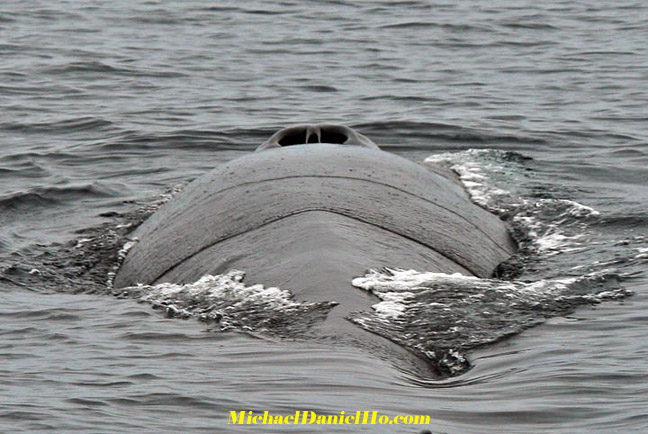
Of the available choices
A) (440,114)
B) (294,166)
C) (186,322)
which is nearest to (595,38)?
(440,114)

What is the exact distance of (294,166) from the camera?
12695 mm

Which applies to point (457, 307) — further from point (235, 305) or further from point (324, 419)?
point (324, 419)

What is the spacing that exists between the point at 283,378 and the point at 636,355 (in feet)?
8.40

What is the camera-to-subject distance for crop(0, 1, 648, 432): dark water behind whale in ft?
25.8

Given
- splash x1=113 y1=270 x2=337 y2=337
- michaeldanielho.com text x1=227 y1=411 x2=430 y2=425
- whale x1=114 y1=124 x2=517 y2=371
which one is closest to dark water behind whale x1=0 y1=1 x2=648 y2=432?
michaeldanielho.com text x1=227 y1=411 x2=430 y2=425

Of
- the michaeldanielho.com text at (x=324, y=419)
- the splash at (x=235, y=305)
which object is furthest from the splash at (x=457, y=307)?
the michaeldanielho.com text at (x=324, y=419)

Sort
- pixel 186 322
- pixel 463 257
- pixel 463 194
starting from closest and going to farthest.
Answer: pixel 186 322 → pixel 463 257 → pixel 463 194

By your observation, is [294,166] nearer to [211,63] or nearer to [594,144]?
[594,144]

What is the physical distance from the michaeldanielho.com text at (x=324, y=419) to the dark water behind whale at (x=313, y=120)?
0.34ft

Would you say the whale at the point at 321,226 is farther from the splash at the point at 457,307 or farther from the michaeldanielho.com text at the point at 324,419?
the michaeldanielho.com text at the point at 324,419

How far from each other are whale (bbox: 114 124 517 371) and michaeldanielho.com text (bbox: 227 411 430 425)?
1283 millimetres

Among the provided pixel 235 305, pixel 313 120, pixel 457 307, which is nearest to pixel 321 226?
pixel 235 305

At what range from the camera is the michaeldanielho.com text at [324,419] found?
A: 23.4ft

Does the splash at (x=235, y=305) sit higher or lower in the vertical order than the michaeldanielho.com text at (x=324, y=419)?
lower
